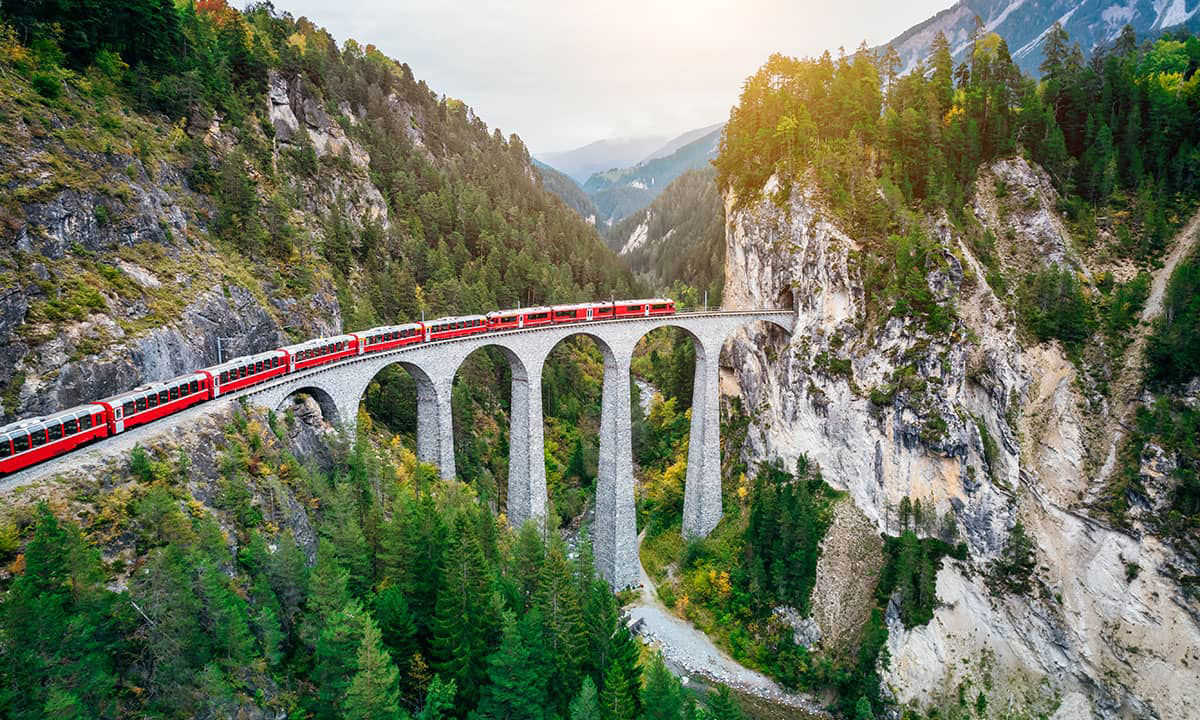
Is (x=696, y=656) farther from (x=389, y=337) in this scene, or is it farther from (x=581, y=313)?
(x=389, y=337)

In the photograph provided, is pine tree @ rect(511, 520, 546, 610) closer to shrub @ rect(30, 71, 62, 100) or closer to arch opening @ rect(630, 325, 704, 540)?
arch opening @ rect(630, 325, 704, 540)

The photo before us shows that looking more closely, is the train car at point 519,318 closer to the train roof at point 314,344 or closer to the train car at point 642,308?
the train car at point 642,308

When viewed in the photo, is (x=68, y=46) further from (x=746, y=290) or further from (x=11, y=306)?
(x=746, y=290)

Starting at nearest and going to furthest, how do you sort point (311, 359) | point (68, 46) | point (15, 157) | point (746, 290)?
point (15, 157) → point (311, 359) → point (68, 46) → point (746, 290)

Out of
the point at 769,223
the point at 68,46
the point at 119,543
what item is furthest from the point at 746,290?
the point at 68,46

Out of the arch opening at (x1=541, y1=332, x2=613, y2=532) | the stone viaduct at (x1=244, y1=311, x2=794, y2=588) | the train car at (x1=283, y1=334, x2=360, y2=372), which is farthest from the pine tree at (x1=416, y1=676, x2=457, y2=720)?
the arch opening at (x1=541, y1=332, x2=613, y2=532)

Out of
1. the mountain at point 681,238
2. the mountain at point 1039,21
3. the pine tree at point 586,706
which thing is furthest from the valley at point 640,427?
the mountain at point 1039,21

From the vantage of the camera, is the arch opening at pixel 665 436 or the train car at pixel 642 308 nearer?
the train car at pixel 642 308
